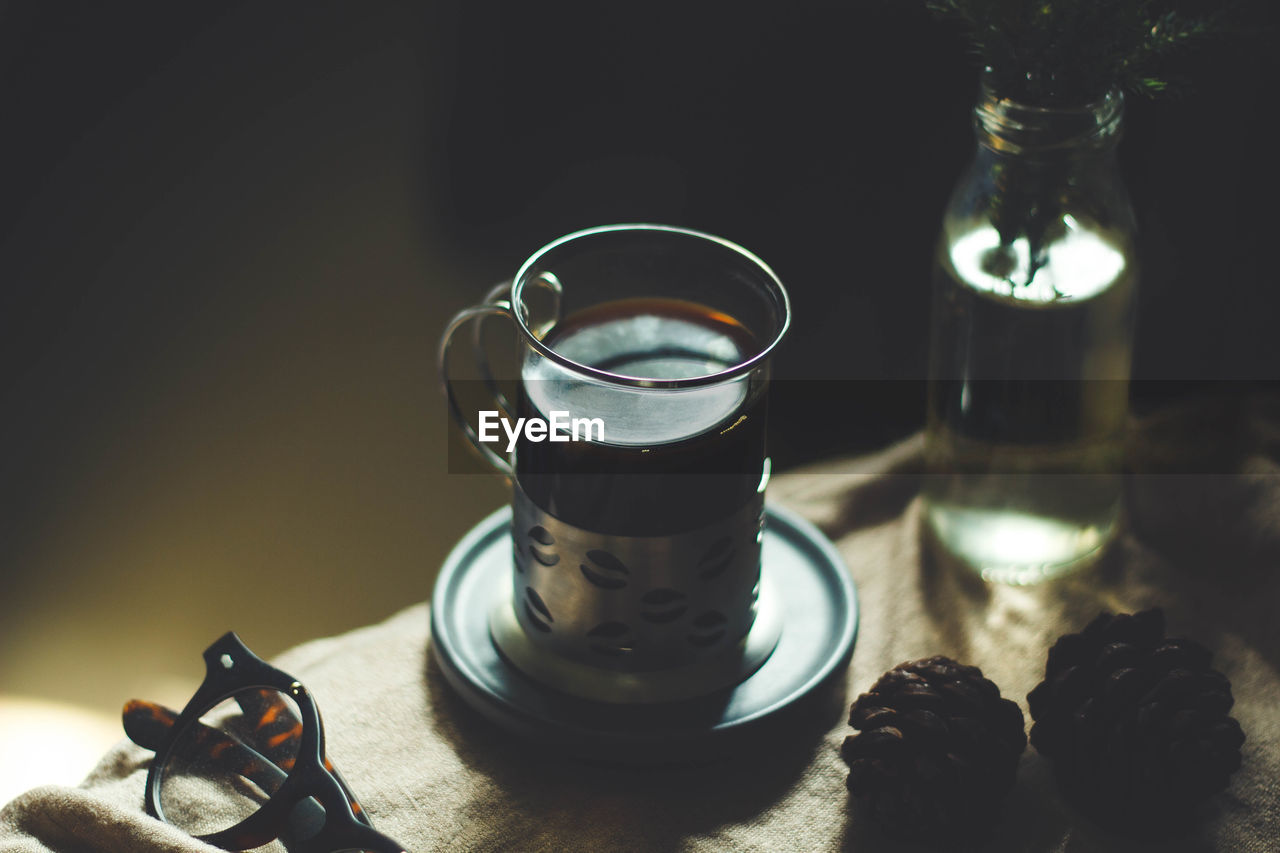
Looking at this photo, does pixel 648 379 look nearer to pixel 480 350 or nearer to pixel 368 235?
pixel 480 350

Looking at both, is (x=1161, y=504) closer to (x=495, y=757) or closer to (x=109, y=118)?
(x=495, y=757)

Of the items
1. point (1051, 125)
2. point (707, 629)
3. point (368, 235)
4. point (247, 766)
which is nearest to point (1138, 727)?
point (707, 629)

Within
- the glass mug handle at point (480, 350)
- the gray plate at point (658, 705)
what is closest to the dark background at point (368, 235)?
the gray plate at point (658, 705)

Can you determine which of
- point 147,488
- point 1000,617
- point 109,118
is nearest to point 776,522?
point 1000,617

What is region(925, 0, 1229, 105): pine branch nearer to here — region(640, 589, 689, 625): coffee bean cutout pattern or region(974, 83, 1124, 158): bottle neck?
region(974, 83, 1124, 158): bottle neck

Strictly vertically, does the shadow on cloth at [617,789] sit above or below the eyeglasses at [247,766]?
below

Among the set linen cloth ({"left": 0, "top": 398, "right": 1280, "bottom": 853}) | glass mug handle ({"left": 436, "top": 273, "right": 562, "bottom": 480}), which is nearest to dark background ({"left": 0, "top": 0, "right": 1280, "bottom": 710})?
linen cloth ({"left": 0, "top": 398, "right": 1280, "bottom": 853})

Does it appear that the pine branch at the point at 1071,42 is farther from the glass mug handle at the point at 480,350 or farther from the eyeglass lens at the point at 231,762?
the eyeglass lens at the point at 231,762
